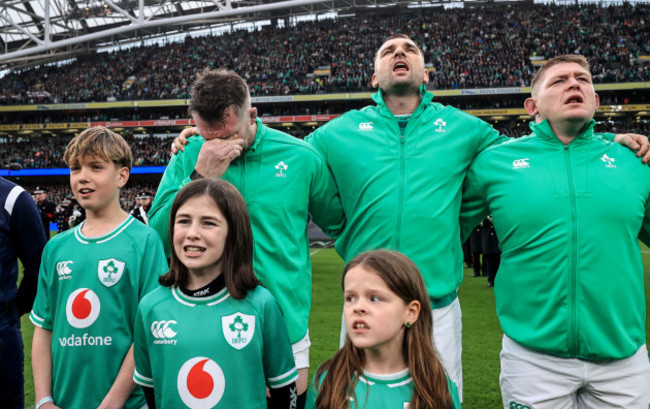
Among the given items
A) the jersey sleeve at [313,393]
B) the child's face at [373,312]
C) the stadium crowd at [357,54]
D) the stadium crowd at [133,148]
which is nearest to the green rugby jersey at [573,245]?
the child's face at [373,312]

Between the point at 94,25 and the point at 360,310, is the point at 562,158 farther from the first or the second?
the point at 94,25

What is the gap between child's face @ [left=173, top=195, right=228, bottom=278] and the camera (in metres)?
1.97

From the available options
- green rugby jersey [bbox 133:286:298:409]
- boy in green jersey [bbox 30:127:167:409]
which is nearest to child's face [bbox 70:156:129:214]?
boy in green jersey [bbox 30:127:167:409]

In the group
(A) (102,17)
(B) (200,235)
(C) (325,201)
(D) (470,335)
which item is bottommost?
(D) (470,335)

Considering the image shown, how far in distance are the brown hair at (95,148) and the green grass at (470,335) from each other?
118 inches

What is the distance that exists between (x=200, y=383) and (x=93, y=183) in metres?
1.04

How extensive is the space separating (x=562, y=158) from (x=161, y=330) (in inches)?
79.8

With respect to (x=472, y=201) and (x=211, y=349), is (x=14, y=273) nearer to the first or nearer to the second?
(x=211, y=349)

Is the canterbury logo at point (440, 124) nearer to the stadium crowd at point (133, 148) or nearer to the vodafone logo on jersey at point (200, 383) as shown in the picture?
the vodafone logo on jersey at point (200, 383)

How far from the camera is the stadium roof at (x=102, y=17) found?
4381 cm

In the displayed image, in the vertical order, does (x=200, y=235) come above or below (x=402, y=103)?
below

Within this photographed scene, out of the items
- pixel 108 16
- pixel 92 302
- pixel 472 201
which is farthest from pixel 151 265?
pixel 108 16

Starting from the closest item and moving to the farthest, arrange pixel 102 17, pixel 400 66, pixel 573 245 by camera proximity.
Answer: pixel 573 245 → pixel 400 66 → pixel 102 17

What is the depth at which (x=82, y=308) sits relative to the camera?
7.34 feet
